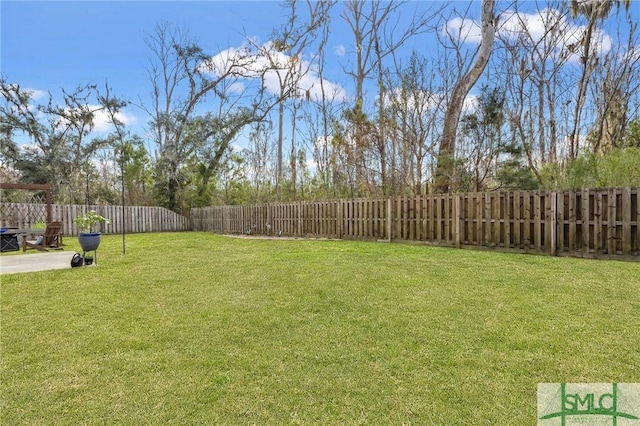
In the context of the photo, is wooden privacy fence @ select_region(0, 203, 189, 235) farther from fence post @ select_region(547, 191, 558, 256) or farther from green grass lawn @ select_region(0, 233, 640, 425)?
fence post @ select_region(547, 191, 558, 256)

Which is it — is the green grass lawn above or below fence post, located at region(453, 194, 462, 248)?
below

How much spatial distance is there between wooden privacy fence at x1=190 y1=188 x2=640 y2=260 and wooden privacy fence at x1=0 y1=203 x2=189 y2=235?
733cm

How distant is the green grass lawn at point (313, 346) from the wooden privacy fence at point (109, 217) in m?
9.27

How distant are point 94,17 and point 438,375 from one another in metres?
11.1

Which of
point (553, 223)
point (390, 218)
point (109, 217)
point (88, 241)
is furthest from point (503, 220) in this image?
point (109, 217)

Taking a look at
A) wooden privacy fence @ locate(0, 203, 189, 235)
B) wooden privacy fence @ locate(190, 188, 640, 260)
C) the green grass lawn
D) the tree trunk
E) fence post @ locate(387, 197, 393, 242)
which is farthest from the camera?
wooden privacy fence @ locate(0, 203, 189, 235)

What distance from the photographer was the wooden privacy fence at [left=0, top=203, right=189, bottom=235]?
13188 millimetres

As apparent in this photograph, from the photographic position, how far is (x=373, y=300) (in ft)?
10.6

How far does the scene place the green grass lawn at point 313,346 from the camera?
5.54 ft

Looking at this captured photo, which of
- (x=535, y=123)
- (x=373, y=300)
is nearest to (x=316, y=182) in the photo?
(x=535, y=123)

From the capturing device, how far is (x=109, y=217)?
53.2 ft

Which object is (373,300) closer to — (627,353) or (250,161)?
(627,353)

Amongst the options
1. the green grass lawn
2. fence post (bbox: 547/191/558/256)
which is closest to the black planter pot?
the green grass lawn

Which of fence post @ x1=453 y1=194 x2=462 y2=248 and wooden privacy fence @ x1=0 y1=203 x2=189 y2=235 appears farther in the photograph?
wooden privacy fence @ x1=0 y1=203 x2=189 y2=235
